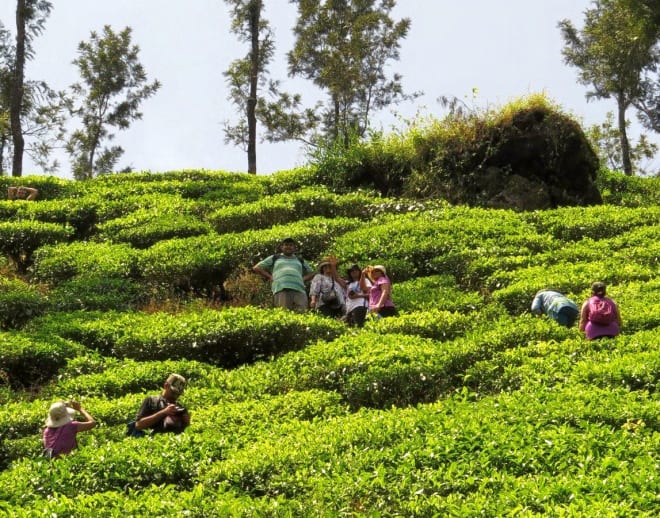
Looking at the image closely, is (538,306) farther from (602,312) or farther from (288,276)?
(288,276)

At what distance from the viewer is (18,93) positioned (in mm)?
31859

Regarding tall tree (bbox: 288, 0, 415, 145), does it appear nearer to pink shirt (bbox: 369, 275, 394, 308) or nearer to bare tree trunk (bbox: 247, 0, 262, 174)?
bare tree trunk (bbox: 247, 0, 262, 174)

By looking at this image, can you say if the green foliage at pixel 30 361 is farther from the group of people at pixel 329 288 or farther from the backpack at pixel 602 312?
the backpack at pixel 602 312

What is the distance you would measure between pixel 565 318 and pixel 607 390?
3573mm

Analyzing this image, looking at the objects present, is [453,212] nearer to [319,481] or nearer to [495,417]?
[495,417]

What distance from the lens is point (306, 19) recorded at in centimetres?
4259

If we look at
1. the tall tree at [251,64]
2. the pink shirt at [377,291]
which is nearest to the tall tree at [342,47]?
the tall tree at [251,64]

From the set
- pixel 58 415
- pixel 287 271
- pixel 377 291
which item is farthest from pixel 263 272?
pixel 58 415

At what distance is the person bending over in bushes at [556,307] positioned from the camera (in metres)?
13.4

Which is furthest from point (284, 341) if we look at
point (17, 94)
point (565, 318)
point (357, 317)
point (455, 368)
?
point (17, 94)

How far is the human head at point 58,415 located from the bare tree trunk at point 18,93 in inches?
932

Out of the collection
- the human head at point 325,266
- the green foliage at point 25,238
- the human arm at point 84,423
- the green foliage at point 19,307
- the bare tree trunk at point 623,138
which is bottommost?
the human arm at point 84,423

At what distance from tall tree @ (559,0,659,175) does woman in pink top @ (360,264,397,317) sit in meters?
24.9

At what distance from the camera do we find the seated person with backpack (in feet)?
40.6
